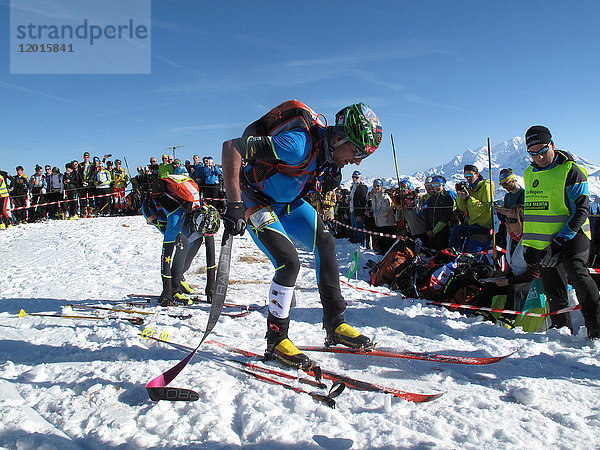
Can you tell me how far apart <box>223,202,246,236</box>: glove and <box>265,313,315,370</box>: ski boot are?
2.53 ft

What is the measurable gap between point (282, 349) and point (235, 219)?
42.1 inches

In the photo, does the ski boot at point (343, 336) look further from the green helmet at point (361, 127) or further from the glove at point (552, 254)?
the glove at point (552, 254)

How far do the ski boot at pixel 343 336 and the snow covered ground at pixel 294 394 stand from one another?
Answer: 0.37 ft

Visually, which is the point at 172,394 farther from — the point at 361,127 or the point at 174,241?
the point at 174,241

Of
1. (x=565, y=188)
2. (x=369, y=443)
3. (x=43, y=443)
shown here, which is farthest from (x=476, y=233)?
(x=43, y=443)

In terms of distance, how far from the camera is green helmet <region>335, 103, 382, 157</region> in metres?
2.95

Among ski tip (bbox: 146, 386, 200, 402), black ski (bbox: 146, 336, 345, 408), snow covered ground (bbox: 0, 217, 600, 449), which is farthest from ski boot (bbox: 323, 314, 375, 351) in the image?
ski tip (bbox: 146, 386, 200, 402)

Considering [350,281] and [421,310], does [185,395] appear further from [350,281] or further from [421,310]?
[350,281]

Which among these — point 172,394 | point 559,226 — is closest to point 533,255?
point 559,226

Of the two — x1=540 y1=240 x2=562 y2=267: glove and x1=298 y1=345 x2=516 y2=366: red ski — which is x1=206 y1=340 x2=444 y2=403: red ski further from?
x1=540 y1=240 x2=562 y2=267: glove

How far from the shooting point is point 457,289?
5.20 meters

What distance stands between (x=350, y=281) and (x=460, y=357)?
3.45m

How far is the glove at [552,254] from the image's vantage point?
12.2 feet

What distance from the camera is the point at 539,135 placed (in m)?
3.78
